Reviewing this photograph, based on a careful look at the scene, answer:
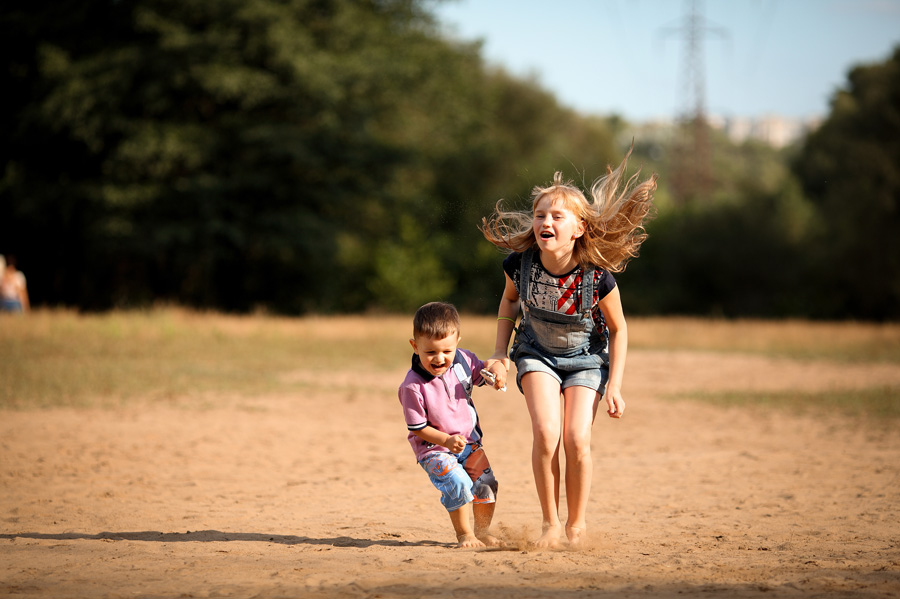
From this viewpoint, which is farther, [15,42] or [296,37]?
[15,42]

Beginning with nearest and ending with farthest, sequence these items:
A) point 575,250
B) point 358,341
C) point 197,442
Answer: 1. point 575,250
2. point 197,442
3. point 358,341

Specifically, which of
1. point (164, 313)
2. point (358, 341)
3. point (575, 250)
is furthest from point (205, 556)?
point (164, 313)

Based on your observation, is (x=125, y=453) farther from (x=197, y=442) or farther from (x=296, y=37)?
A: (x=296, y=37)

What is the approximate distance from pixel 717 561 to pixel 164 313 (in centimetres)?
1821

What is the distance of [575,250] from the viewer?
4.83 metres

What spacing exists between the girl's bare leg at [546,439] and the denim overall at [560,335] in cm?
13

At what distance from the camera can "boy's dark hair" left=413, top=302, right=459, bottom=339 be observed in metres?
4.49

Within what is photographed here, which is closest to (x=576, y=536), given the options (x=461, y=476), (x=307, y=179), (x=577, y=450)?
(x=577, y=450)

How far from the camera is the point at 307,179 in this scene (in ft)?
95.6

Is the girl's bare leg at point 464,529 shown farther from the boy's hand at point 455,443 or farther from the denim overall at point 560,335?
the denim overall at point 560,335

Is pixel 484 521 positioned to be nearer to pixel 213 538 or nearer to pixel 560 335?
pixel 560 335

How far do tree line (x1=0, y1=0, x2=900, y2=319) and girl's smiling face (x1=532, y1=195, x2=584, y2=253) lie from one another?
1734 cm

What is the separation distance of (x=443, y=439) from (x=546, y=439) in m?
0.54

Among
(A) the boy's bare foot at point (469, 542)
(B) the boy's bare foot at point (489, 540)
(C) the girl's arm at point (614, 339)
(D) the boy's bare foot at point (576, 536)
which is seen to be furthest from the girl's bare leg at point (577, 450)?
(A) the boy's bare foot at point (469, 542)
